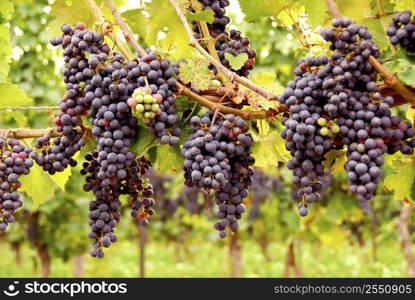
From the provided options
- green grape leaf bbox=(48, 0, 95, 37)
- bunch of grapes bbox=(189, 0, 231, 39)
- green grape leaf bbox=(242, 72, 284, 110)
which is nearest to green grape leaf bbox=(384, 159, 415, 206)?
green grape leaf bbox=(242, 72, 284, 110)

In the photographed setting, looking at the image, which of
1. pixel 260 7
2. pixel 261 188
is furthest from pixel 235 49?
pixel 261 188

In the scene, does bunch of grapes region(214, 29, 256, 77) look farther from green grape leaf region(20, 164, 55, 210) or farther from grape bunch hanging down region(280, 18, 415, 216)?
green grape leaf region(20, 164, 55, 210)

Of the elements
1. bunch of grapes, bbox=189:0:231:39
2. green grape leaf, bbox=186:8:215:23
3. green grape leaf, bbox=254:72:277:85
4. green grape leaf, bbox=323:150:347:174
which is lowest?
green grape leaf, bbox=323:150:347:174

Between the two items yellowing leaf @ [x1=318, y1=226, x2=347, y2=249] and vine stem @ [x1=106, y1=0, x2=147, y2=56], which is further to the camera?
yellowing leaf @ [x1=318, y1=226, x2=347, y2=249]

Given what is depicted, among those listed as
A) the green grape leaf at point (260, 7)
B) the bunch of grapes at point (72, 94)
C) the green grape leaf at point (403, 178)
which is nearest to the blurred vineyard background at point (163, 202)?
the green grape leaf at point (260, 7)

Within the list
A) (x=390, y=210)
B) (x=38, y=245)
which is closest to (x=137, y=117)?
(x=38, y=245)

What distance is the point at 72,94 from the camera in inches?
77.7

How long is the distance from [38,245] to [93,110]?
796cm

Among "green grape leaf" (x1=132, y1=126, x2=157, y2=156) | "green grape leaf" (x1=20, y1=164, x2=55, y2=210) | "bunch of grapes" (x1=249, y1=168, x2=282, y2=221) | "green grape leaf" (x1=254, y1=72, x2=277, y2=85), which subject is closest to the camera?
"green grape leaf" (x1=132, y1=126, x2=157, y2=156)

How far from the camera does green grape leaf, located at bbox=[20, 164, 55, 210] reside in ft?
8.84

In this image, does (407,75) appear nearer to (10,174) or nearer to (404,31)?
(404,31)

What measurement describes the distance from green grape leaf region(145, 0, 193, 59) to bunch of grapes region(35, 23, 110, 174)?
48cm

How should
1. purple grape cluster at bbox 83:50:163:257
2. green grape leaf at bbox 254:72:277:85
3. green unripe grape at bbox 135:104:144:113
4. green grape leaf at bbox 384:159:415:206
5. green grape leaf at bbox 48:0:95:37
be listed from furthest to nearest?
1. green grape leaf at bbox 48:0:95:37
2. green grape leaf at bbox 254:72:277:85
3. green grape leaf at bbox 384:159:415:206
4. purple grape cluster at bbox 83:50:163:257
5. green unripe grape at bbox 135:104:144:113

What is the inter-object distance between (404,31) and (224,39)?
829 millimetres
